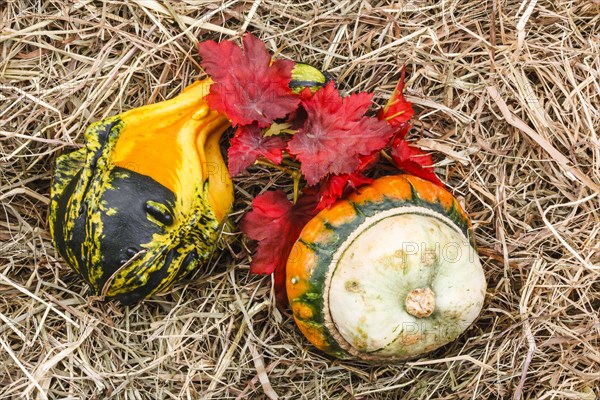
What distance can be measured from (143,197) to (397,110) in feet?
3.73

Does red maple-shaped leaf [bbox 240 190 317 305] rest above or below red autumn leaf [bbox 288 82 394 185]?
below

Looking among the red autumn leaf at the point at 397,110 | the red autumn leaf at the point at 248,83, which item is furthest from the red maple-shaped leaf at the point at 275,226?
the red autumn leaf at the point at 397,110

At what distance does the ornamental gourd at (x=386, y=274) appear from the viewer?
2.83 metres

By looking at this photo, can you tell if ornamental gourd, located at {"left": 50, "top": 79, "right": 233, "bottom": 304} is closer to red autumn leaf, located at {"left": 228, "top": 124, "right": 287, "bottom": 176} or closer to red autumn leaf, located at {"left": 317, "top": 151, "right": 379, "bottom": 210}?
red autumn leaf, located at {"left": 228, "top": 124, "right": 287, "bottom": 176}

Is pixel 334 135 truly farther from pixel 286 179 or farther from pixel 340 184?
pixel 286 179

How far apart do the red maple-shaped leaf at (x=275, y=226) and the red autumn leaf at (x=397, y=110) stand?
0.47 metres

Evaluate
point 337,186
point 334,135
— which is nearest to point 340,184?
point 337,186

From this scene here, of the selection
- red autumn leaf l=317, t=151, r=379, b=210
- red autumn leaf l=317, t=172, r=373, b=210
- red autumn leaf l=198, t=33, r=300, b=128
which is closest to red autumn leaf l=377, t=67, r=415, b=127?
red autumn leaf l=317, t=151, r=379, b=210

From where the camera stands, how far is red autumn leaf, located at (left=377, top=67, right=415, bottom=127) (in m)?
3.13

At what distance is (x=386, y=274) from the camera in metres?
2.83

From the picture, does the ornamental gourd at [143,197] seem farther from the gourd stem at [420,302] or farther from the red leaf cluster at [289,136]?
the gourd stem at [420,302]

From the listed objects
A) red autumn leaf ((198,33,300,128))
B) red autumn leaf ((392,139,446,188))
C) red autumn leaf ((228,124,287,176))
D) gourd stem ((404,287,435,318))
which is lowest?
gourd stem ((404,287,435,318))

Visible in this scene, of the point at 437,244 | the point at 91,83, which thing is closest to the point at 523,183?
the point at 437,244

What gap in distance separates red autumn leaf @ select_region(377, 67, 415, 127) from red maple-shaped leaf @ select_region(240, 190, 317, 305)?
0.47 m
